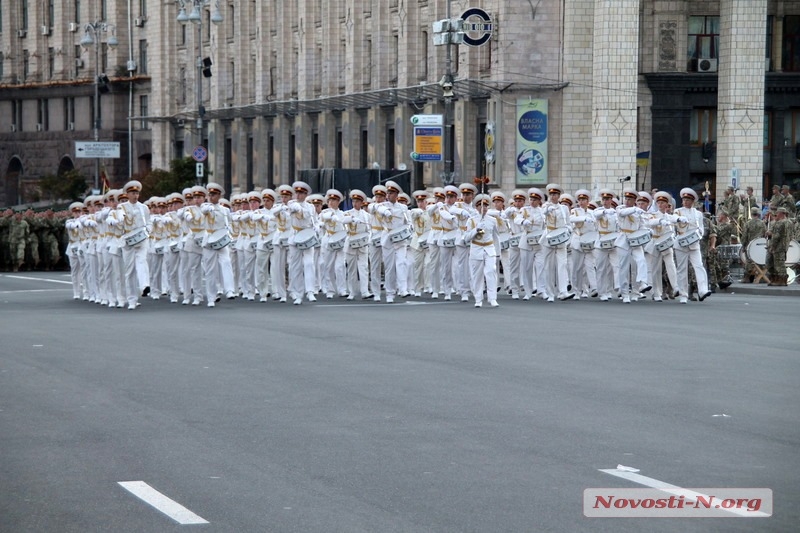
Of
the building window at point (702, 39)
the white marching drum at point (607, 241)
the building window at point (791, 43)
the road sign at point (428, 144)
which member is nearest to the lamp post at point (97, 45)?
the building window at point (702, 39)

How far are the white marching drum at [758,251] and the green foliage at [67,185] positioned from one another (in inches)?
1996

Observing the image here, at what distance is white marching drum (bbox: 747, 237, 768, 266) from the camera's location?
32469 millimetres

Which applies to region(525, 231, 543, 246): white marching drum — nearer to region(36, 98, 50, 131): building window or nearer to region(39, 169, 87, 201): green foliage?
region(39, 169, 87, 201): green foliage

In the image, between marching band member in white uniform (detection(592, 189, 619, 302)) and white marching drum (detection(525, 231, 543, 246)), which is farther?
white marching drum (detection(525, 231, 543, 246))

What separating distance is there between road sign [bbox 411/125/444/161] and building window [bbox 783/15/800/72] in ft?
65.7

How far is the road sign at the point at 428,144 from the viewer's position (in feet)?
133

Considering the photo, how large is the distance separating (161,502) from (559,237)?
19.3 metres

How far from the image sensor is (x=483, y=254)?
1019 inches

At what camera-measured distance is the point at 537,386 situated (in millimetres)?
13953

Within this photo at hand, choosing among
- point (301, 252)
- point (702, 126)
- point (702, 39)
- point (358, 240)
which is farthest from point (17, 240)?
point (702, 39)

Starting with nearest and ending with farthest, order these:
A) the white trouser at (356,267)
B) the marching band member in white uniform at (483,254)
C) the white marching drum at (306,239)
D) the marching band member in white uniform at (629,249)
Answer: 1. the marching band member in white uniform at (483,254)
2. the marching band member in white uniform at (629,249)
3. the white marching drum at (306,239)
4. the white trouser at (356,267)

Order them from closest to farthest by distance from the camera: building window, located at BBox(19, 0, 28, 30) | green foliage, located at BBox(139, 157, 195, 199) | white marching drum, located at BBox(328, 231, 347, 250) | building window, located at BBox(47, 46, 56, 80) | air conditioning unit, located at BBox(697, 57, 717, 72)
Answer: white marching drum, located at BBox(328, 231, 347, 250) → air conditioning unit, located at BBox(697, 57, 717, 72) → green foliage, located at BBox(139, 157, 195, 199) → building window, located at BBox(47, 46, 56, 80) → building window, located at BBox(19, 0, 28, 30)

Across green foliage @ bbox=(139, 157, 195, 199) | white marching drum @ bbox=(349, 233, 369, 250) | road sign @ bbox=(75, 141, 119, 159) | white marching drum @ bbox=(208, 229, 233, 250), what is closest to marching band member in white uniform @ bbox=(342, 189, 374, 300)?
white marching drum @ bbox=(349, 233, 369, 250)
